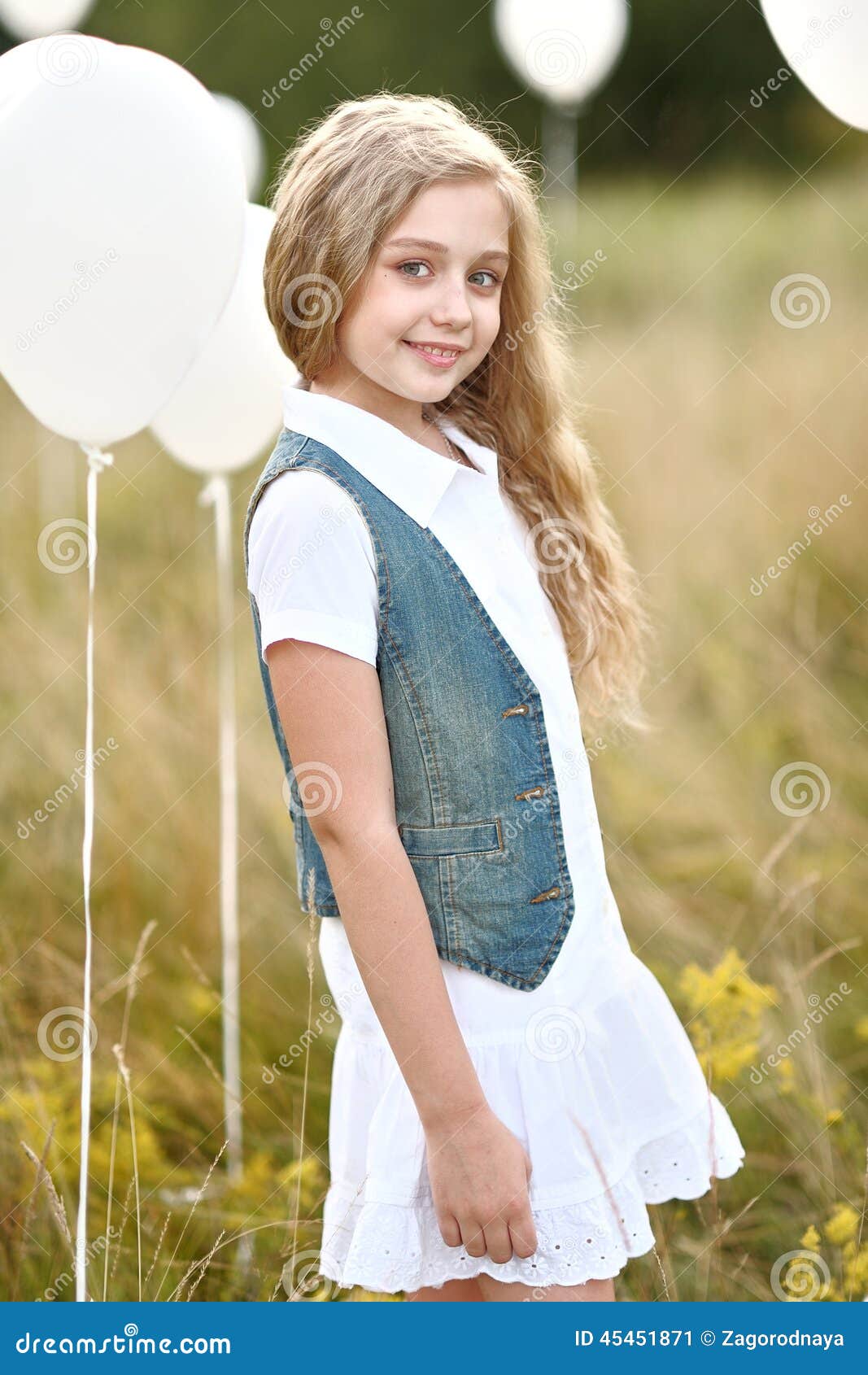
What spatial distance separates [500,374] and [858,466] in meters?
2.64

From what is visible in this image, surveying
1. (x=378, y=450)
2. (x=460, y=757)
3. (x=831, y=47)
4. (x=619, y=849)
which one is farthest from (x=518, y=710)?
(x=619, y=849)

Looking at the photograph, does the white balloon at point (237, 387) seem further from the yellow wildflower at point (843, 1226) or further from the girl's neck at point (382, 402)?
the yellow wildflower at point (843, 1226)

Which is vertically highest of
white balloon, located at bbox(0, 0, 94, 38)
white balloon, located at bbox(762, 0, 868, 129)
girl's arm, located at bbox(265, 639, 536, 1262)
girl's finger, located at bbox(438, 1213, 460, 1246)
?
white balloon, located at bbox(762, 0, 868, 129)

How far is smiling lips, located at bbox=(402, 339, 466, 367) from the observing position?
113cm

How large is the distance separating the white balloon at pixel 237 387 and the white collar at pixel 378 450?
62 cm

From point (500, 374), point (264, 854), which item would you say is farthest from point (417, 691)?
point (264, 854)

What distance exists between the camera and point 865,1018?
6.98ft

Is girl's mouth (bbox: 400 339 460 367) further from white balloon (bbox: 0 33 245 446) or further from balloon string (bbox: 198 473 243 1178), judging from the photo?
balloon string (bbox: 198 473 243 1178)

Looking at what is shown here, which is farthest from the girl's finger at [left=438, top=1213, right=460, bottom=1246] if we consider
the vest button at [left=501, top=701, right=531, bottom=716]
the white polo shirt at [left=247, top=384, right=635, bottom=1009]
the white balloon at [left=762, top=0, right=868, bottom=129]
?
the white balloon at [left=762, top=0, right=868, bottom=129]

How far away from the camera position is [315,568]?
1.05m

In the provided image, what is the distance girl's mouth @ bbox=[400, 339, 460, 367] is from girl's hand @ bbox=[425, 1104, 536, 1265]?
2.25ft

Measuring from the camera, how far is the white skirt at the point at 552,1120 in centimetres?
110

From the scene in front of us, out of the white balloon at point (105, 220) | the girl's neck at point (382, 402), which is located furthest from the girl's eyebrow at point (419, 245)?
the white balloon at point (105, 220)

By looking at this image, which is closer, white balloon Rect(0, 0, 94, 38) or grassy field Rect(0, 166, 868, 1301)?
grassy field Rect(0, 166, 868, 1301)
